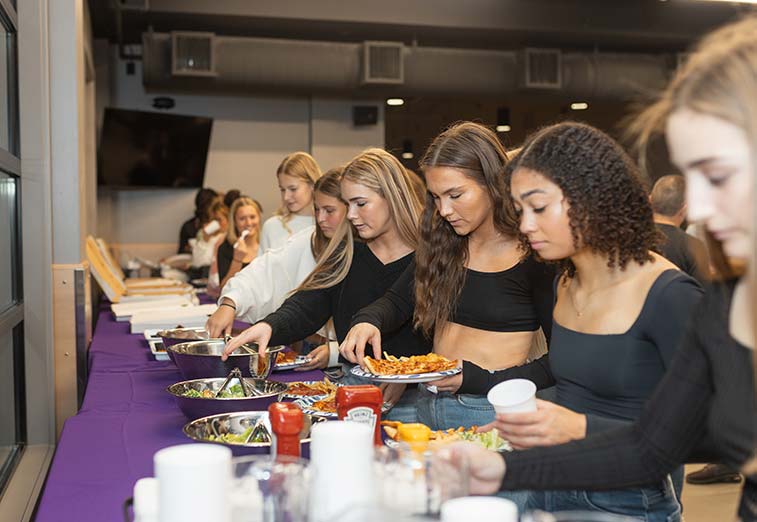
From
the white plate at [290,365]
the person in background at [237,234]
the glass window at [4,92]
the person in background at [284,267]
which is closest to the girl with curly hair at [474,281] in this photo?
the white plate at [290,365]

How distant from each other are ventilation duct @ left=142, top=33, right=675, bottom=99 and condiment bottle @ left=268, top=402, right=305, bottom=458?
619 centimetres

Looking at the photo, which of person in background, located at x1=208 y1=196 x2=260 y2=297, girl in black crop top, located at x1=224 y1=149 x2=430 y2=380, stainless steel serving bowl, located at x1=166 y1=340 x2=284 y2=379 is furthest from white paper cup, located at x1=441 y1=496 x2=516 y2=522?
person in background, located at x1=208 y1=196 x2=260 y2=297

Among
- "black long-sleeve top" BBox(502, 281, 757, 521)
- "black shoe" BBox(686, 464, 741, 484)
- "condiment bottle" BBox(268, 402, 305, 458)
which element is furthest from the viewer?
"black shoe" BBox(686, 464, 741, 484)

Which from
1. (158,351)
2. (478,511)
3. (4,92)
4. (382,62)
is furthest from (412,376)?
(382,62)

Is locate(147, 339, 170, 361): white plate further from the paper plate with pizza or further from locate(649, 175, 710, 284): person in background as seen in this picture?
locate(649, 175, 710, 284): person in background

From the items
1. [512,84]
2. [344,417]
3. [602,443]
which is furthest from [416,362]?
[512,84]

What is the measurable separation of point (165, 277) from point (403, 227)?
490cm

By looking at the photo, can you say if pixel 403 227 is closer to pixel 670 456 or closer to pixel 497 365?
pixel 497 365

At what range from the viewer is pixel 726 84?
913mm

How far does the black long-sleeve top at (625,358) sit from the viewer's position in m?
1.48

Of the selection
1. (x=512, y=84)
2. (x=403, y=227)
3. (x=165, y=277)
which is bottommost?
(x=165, y=277)

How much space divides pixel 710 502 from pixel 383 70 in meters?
4.59

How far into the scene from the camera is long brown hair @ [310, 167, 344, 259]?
3.11 metres

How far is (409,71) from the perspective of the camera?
291 inches
